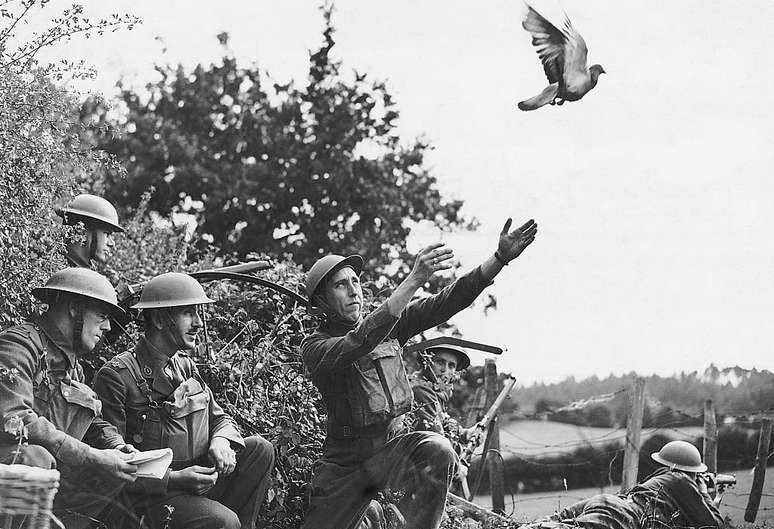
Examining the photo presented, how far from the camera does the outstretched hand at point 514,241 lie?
6.55m

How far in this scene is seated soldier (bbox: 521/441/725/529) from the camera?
844cm

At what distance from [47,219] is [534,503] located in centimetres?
831

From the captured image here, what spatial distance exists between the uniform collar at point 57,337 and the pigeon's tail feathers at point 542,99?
2932mm

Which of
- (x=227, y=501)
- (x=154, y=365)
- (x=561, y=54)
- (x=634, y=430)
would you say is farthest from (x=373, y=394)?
(x=634, y=430)

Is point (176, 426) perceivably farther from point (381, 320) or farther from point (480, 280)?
point (480, 280)

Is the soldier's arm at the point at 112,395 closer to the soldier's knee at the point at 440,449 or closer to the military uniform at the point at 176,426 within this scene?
the military uniform at the point at 176,426

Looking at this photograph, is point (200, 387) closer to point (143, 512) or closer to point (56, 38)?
point (143, 512)

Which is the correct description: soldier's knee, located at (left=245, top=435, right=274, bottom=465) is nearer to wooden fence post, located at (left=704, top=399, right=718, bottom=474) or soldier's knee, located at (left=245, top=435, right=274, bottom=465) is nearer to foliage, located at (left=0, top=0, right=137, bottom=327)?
foliage, located at (left=0, top=0, right=137, bottom=327)

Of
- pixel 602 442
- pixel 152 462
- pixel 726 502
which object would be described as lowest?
pixel 726 502

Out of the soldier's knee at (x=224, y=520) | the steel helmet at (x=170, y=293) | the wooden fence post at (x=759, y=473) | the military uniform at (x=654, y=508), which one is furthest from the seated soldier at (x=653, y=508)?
the steel helmet at (x=170, y=293)

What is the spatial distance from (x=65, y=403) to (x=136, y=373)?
633 millimetres

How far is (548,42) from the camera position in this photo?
23.5ft

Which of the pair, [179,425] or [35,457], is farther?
[179,425]

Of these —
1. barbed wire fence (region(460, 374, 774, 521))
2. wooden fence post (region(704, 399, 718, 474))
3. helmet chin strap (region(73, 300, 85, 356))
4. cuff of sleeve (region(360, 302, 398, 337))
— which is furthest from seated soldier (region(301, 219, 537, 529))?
wooden fence post (region(704, 399, 718, 474))
